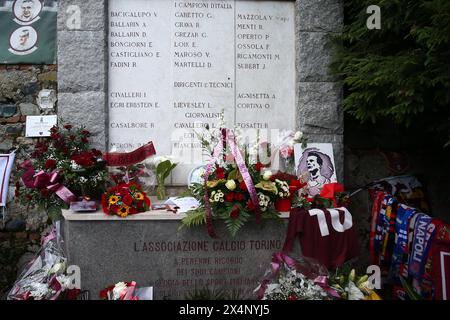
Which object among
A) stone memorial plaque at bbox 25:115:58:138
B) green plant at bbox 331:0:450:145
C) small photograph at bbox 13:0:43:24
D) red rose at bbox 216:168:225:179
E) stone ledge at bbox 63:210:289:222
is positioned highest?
small photograph at bbox 13:0:43:24

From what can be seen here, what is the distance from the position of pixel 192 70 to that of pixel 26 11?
6.43ft

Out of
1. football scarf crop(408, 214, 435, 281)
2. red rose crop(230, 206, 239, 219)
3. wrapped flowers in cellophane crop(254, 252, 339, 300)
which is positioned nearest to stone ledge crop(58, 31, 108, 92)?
red rose crop(230, 206, 239, 219)

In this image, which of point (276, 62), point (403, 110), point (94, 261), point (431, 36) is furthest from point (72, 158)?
point (431, 36)

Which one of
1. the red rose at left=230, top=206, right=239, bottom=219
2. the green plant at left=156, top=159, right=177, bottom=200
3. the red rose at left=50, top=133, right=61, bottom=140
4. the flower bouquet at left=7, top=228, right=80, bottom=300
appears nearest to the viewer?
the flower bouquet at left=7, top=228, right=80, bottom=300

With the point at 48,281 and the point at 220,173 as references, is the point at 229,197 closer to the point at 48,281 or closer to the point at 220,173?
the point at 220,173

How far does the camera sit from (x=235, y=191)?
3338mm

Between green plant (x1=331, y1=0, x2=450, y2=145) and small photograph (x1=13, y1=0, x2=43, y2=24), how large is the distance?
129 inches

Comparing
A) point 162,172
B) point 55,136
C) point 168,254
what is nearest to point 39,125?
point 55,136

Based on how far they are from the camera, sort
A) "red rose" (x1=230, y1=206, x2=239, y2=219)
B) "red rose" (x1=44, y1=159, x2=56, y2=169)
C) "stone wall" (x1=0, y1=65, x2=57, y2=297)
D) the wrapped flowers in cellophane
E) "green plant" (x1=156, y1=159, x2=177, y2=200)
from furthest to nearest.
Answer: "stone wall" (x1=0, y1=65, x2=57, y2=297) → "green plant" (x1=156, y1=159, x2=177, y2=200) → "red rose" (x1=44, y1=159, x2=56, y2=169) → "red rose" (x1=230, y1=206, x2=239, y2=219) → the wrapped flowers in cellophane

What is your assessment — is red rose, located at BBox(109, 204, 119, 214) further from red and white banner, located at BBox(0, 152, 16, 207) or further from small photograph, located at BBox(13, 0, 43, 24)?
small photograph, located at BBox(13, 0, 43, 24)

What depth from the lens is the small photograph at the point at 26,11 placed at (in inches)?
172

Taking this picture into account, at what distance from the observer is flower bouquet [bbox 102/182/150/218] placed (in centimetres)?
334

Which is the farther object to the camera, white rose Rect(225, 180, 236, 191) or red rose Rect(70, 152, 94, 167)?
red rose Rect(70, 152, 94, 167)

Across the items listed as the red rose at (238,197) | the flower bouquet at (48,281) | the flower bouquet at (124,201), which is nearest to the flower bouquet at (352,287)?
the red rose at (238,197)
